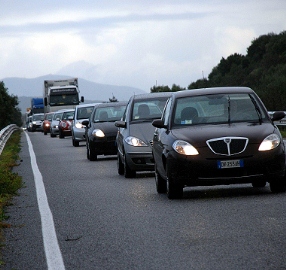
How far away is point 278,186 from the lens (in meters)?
13.1

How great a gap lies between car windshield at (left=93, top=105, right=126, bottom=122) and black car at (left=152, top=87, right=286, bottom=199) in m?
11.5

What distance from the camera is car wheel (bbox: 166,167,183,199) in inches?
510

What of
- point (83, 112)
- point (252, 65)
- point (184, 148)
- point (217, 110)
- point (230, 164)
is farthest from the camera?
point (252, 65)

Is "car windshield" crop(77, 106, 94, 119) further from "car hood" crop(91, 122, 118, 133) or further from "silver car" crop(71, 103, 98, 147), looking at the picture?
"car hood" crop(91, 122, 118, 133)

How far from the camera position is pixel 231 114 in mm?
13766

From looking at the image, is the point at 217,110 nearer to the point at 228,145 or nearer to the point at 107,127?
the point at 228,145

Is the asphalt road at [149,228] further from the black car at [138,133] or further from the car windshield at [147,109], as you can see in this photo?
the car windshield at [147,109]

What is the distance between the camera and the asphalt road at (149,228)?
789cm

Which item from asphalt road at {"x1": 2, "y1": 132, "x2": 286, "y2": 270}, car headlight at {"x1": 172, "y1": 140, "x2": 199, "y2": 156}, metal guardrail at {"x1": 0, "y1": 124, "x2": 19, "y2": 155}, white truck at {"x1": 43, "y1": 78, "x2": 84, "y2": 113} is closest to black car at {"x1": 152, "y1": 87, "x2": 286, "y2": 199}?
car headlight at {"x1": 172, "y1": 140, "x2": 199, "y2": 156}

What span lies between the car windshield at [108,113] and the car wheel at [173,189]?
12.1 metres

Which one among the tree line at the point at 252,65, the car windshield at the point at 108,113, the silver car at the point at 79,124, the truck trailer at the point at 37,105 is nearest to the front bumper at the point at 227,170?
the car windshield at the point at 108,113

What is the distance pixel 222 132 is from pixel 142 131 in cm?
548

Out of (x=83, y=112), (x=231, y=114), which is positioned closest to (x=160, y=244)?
(x=231, y=114)

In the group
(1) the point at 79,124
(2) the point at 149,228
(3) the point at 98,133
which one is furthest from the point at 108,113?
(2) the point at 149,228
